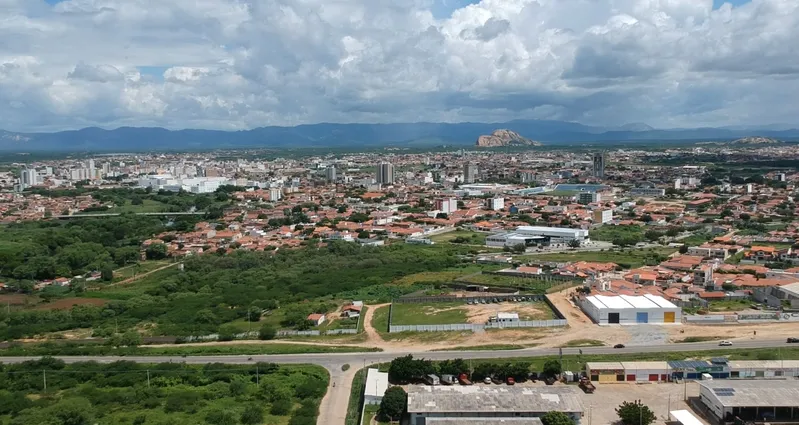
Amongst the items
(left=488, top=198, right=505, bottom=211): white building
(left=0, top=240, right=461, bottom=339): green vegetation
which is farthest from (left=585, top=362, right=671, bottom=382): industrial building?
(left=488, top=198, right=505, bottom=211): white building

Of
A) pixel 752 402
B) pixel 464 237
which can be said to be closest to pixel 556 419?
pixel 752 402

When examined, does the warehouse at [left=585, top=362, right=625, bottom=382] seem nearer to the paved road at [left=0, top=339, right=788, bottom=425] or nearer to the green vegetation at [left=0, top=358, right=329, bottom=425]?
the paved road at [left=0, top=339, right=788, bottom=425]

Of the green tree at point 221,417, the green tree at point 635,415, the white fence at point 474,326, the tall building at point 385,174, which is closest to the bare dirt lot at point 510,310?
the white fence at point 474,326

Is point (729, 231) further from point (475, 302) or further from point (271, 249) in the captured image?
point (271, 249)

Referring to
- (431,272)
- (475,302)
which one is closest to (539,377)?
(475,302)

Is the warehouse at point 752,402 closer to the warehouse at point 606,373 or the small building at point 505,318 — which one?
the warehouse at point 606,373

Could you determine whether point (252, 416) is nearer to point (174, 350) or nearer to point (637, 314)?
point (174, 350)
